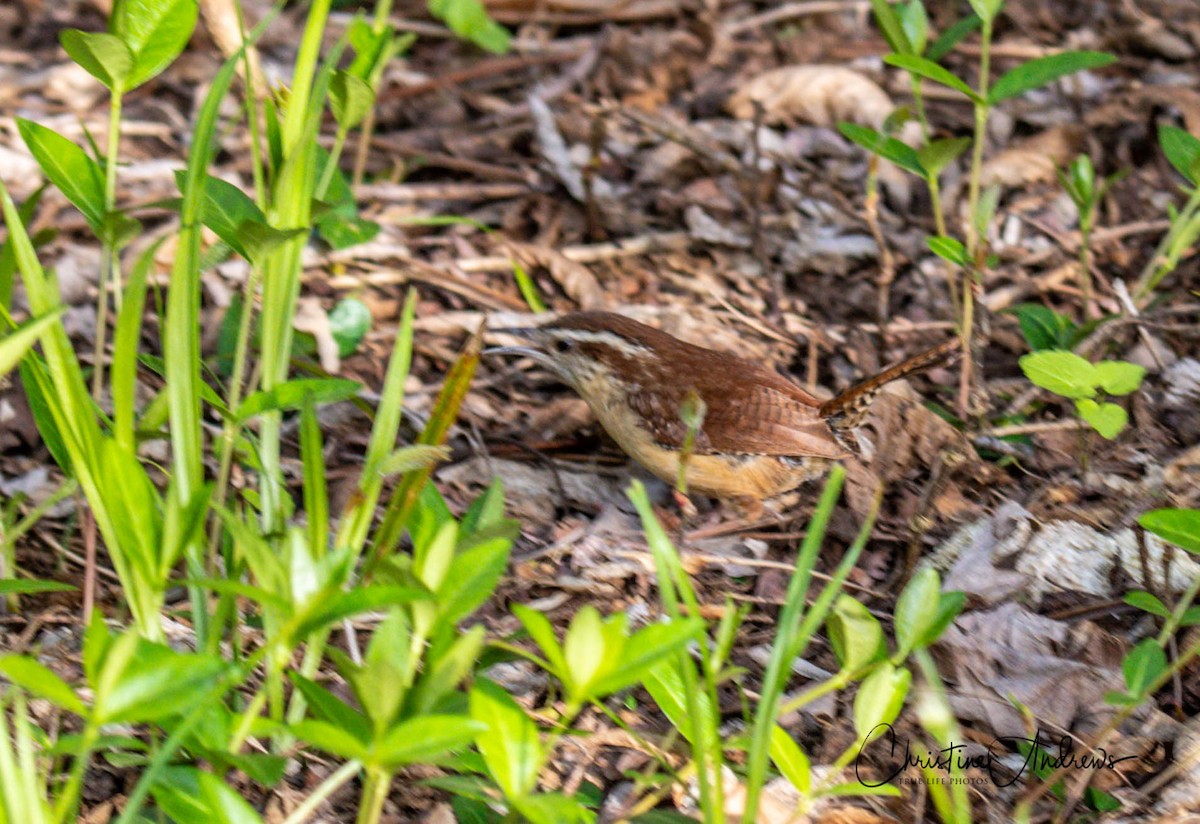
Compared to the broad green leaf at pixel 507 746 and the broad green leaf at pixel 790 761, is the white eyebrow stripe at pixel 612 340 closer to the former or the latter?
the broad green leaf at pixel 790 761

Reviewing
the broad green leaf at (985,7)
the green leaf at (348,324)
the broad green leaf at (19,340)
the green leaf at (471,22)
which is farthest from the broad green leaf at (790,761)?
the green leaf at (471,22)

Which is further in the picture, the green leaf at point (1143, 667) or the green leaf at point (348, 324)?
the green leaf at point (348, 324)

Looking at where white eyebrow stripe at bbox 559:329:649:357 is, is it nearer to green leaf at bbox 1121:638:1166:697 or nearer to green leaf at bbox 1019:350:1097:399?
green leaf at bbox 1019:350:1097:399

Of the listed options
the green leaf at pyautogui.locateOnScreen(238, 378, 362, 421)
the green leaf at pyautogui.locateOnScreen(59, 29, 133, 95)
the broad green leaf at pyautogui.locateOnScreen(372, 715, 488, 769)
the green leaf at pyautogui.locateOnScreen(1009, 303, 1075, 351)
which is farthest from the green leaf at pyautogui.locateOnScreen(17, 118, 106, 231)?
the green leaf at pyautogui.locateOnScreen(1009, 303, 1075, 351)

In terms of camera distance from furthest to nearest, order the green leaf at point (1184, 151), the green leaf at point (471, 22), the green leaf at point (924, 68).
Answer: the green leaf at point (471, 22), the green leaf at point (1184, 151), the green leaf at point (924, 68)

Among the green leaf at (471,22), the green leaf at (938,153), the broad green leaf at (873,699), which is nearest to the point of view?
the broad green leaf at (873,699)

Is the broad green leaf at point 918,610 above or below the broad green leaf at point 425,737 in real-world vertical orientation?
below
